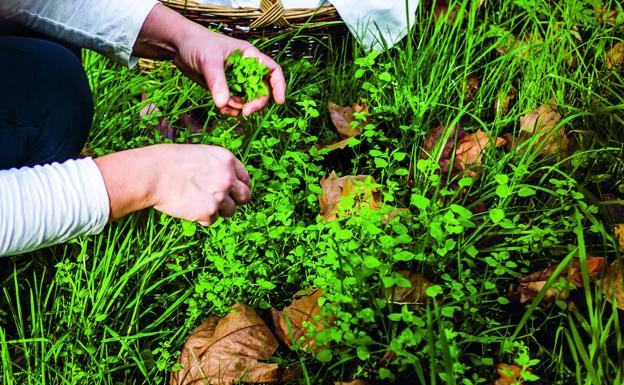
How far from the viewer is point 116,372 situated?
133cm

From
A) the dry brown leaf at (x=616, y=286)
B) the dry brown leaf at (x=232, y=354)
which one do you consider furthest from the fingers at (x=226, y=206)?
the dry brown leaf at (x=616, y=286)

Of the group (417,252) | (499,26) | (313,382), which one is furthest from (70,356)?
(499,26)

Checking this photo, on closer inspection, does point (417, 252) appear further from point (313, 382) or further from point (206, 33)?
point (206, 33)

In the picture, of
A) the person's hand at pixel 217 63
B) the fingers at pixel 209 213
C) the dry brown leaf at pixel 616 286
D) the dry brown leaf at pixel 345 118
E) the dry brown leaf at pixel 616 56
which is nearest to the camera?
the fingers at pixel 209 213

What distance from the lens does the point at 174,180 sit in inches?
44.8

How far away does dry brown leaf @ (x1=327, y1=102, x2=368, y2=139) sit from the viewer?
5.56ft

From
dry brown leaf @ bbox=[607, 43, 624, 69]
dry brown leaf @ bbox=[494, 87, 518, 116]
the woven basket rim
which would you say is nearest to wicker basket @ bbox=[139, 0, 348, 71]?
the woven basket rim

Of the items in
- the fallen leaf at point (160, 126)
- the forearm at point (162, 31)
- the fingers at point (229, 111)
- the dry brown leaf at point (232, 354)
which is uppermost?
the forearm at point (162, 31)

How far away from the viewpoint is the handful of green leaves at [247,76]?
4.42ft

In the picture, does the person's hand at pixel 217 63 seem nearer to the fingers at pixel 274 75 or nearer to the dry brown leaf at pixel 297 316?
the fingers at pixel 274 75

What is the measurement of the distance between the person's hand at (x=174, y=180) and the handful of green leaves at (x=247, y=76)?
22 cm

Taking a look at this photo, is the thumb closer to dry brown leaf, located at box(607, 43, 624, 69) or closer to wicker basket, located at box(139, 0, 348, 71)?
wicker basket, located at box(139, 0, 348, 71)

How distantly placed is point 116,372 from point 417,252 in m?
0.63

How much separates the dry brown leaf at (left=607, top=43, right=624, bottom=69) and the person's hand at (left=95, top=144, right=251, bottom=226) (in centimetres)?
117
